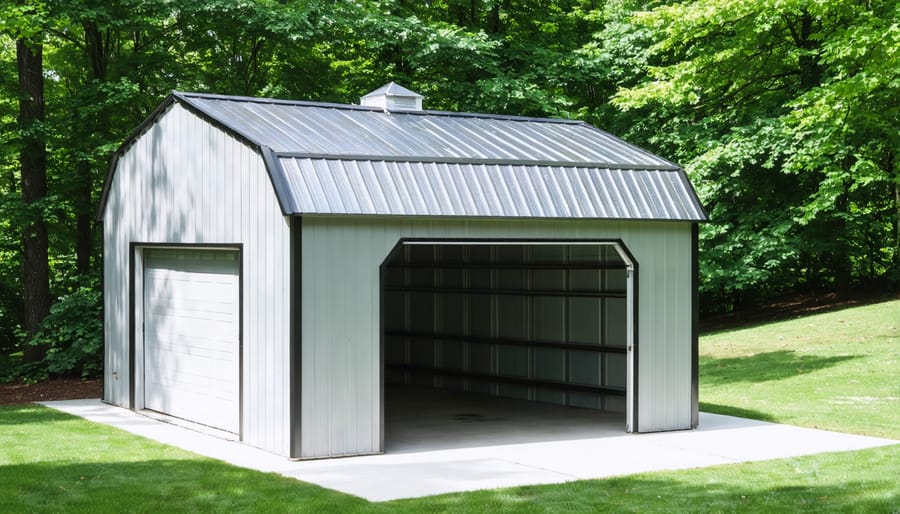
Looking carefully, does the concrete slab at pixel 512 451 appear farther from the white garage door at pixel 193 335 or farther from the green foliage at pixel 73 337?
the green foliage at pixel 73 337

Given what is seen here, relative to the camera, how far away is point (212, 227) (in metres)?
11.9

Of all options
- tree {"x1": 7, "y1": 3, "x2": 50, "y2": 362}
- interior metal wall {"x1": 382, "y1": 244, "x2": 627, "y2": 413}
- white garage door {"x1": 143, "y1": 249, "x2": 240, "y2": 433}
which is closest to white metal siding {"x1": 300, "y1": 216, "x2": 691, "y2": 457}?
white garage door {"x1": 143, "y1": 249, "x2": 240, "y2": 433}

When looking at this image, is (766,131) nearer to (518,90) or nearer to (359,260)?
(518,90)

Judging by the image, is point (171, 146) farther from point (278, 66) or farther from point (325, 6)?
point (278, 66)

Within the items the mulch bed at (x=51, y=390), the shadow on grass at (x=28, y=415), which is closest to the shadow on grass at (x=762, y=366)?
the mulch bed at (x=51, y=390)

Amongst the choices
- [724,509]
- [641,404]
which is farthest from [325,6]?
[724,509]

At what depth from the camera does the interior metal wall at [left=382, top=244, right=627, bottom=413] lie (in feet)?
46.7

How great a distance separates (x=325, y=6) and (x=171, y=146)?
32.4ft

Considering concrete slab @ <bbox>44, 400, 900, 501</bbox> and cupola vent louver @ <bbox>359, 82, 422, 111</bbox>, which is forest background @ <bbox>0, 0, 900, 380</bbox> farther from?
concrete slab @ <bbox>44, 400, 900, 501</bbox>

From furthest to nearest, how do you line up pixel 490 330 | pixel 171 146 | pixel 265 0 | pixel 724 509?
pixel 265 0
pixel 490 330
pixel 171 146
pixel 724 509

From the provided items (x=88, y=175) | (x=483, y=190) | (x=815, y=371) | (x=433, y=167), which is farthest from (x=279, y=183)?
(x=88, y=175)

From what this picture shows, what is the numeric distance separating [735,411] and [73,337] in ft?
37.2

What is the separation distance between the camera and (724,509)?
7.85 metres

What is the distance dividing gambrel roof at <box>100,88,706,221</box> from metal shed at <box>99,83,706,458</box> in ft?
0.08
